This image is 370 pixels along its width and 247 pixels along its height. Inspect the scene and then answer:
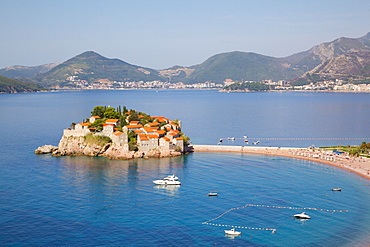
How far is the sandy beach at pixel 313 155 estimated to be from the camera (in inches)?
1939

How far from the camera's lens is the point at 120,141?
5509 cm

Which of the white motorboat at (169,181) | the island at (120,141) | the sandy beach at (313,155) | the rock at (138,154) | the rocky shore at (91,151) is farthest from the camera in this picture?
the island at (120,141)

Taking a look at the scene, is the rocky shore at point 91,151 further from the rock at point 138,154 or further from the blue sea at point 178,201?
the blue sea at point 178,201

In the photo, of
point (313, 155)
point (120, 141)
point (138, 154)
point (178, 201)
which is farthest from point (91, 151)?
point (313, 155)

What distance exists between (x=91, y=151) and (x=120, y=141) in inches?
174

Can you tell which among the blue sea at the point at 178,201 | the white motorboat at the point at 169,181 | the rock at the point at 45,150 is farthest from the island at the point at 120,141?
the white motorboat at the point at 169,181

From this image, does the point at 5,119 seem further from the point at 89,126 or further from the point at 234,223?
the point at 234,223

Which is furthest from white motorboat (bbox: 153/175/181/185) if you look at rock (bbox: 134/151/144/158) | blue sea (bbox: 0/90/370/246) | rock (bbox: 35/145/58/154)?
rock (bbox: 35/145/58/154)

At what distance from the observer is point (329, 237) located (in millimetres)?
29016

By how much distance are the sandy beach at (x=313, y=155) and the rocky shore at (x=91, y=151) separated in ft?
27.0

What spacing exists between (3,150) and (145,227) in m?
37.3

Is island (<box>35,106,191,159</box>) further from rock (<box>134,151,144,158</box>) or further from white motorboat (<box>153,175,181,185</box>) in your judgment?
white motorboat (<box>153,175,181,185</box>)

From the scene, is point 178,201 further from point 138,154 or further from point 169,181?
point 138,154

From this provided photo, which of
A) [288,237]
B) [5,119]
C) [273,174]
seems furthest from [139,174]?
[5,119]
